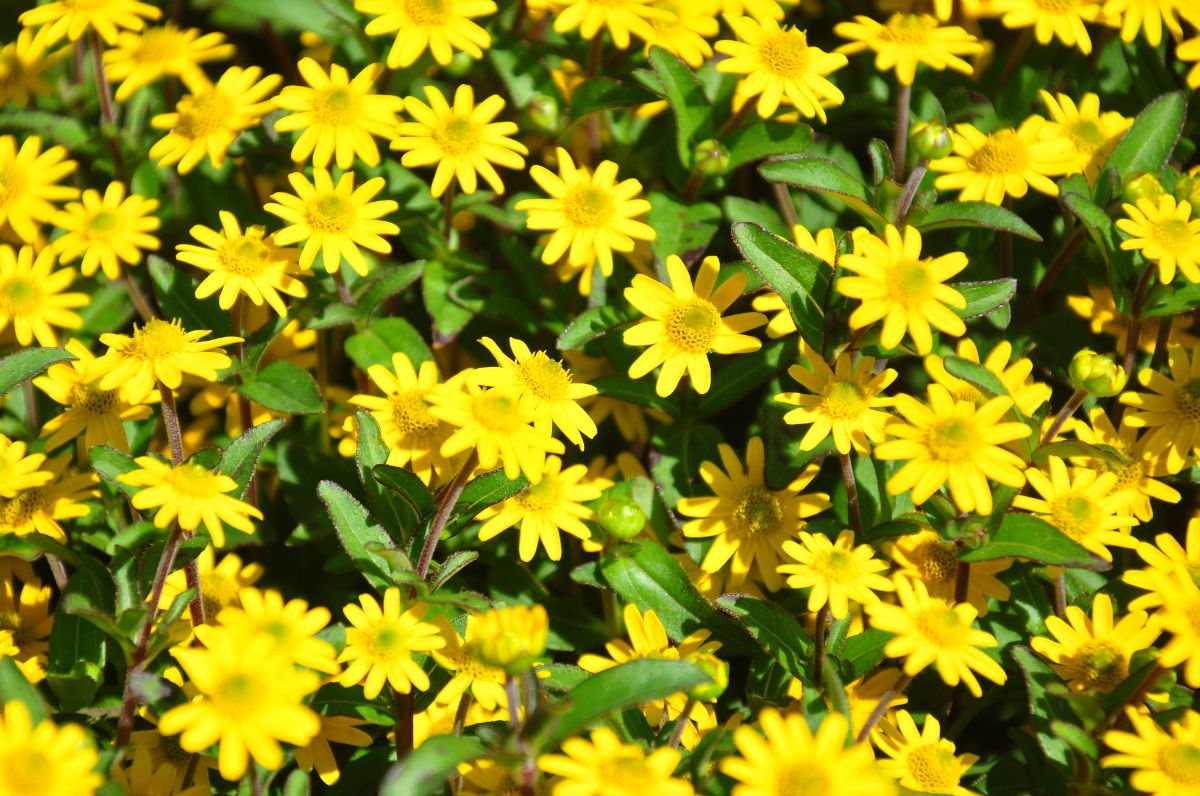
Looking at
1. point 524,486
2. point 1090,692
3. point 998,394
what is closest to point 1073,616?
point 1090,692

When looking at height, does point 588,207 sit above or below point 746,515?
above

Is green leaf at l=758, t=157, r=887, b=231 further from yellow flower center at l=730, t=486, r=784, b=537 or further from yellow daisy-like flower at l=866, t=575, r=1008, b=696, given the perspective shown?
yellow daisy-like flower at l=866, t=575, r=1008, b=696

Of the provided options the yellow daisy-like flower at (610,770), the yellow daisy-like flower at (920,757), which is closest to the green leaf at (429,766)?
the yellow daisy-like flower at (610,770)

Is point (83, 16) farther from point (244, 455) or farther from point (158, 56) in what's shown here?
point (244, 455)

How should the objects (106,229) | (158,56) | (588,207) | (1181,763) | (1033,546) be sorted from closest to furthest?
(1181,763), (1033,546), (588,207), (106,229), (158,56)

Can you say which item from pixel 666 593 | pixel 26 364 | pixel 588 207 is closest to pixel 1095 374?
pixel 666 593

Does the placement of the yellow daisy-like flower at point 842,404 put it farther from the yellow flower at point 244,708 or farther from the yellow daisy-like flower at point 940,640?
the yellow flower at point 244,708
